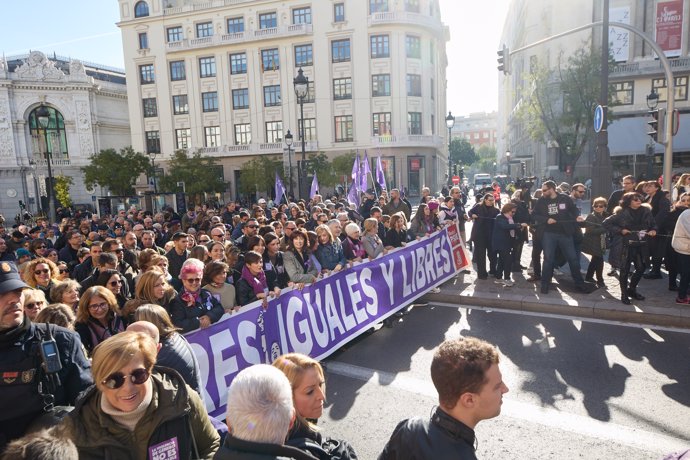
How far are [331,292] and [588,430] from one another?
3.36 meters

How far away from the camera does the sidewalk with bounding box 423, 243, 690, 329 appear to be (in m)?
6.99

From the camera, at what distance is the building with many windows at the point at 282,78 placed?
140ft

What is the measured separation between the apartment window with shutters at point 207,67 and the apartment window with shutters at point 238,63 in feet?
6.23

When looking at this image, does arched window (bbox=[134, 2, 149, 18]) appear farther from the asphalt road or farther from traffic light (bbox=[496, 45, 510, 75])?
the asphalt road

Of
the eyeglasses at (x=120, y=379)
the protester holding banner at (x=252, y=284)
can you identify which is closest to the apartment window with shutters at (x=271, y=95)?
the protester holding banner at (x=252, y=284)

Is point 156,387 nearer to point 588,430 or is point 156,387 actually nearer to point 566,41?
point 588,430

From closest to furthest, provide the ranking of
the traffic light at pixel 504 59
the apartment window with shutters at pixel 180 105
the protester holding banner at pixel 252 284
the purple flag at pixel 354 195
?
the protester holding banner at pixel 252 284, the traffic light at pixel 504 59, the purple flag at pixel 354 195, the apartment window with shutters at pixel 180 105

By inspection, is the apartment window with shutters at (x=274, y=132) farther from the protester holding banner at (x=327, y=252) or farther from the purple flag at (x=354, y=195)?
the protester holding banner at (x=327, y=252)

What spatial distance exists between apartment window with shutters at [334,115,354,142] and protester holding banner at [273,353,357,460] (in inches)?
1672

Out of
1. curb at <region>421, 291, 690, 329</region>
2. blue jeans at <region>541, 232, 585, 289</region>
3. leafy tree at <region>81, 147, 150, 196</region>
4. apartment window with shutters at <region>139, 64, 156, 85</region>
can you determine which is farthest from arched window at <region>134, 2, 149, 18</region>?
blue jeans at <region>541, 232, 585, 289</region>

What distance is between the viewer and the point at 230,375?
15.7 ft

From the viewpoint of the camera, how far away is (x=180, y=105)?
4766 centimetres

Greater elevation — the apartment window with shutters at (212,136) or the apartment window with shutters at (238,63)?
the apartment window with shutters at (238,63)

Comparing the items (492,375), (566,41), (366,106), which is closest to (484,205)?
(492,375)
